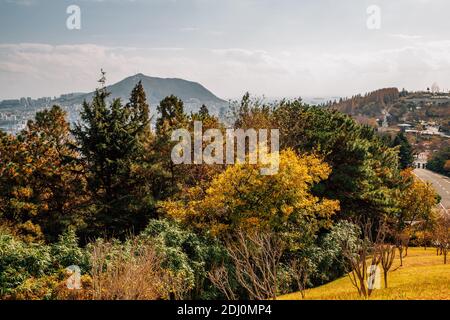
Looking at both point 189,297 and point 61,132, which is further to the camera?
point 61,132

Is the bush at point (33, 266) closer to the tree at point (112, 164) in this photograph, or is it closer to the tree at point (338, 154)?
the tree at point (112, 164)

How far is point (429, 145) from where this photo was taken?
15938 centimetres

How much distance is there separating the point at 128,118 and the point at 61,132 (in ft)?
22.8

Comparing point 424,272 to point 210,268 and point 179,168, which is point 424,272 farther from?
point 179,168

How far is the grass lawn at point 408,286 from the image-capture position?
1162 centimetres

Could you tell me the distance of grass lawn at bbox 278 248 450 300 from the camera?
38.1 feet

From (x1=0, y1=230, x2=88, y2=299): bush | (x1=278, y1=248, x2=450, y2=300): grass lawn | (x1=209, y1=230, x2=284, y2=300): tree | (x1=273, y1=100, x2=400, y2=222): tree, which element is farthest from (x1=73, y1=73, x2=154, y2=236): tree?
(x1=278, y1=248, x2=450, y2=300): grass lawn

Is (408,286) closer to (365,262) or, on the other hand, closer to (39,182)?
(365,262)

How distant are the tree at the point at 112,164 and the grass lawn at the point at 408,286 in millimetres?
11703

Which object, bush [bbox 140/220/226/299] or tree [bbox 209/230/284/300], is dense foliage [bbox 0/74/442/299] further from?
tree [bbox 209/230/284/300]

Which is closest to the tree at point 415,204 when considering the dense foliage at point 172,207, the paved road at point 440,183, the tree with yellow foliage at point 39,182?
the dense foliage at point 172,207

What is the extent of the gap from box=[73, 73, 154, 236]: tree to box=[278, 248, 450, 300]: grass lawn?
11.7 m

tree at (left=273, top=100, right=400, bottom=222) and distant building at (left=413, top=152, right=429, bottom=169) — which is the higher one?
tree at (left=273, top=100, right=400, bottom=222)
